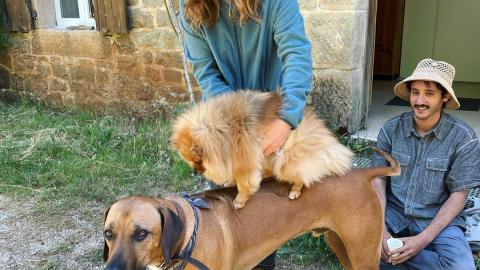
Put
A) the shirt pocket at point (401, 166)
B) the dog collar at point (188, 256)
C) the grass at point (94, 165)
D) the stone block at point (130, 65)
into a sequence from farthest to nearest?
the stone block at point (130, 65), the grass at point (94, 165), the shirt pocket at point (401, 166), the dog collar at point (188, 256)

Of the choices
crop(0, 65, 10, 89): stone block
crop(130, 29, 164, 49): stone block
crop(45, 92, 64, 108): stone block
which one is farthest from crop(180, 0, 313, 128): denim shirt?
crop(0, 65, 10, 89): stone block

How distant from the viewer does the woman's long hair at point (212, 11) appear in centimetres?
212

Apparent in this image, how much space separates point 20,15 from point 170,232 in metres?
6.50

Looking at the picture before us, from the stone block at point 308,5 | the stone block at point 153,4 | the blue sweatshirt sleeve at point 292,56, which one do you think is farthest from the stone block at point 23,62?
the blue sweatshirt sleeve at point 292,56

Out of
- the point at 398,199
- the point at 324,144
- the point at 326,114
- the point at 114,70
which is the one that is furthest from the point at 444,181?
the point at 114,70

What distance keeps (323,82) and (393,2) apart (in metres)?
4.30

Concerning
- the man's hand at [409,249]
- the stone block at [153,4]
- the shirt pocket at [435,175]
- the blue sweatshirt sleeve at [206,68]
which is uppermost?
the stone block at [153,4]

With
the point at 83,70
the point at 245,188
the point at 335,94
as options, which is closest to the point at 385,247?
the point at 245,188

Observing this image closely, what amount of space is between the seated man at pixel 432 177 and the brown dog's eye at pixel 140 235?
1.53 metres

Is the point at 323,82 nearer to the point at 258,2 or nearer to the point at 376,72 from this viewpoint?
the point at 258,2

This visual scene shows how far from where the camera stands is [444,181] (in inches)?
112

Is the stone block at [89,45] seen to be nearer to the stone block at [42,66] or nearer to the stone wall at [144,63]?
the stone wall at [144,63]

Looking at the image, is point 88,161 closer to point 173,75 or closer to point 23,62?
point 173,75

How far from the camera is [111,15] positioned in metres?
6.36
